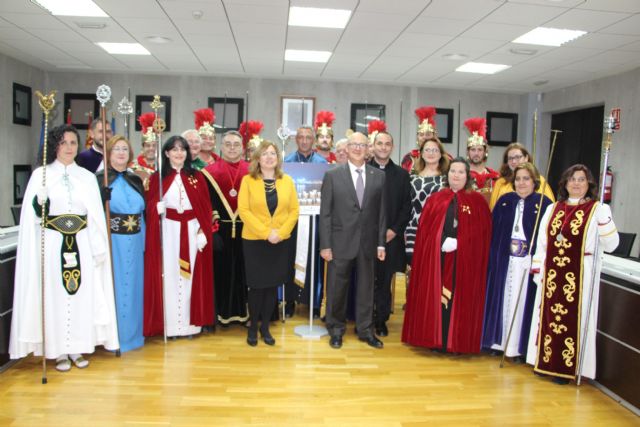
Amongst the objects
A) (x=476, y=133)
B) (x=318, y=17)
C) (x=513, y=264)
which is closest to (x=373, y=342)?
(x=513, y=264)

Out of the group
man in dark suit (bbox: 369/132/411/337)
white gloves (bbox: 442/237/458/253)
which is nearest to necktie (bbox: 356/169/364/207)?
man in dark suit (bbox: 369/132/411/337)

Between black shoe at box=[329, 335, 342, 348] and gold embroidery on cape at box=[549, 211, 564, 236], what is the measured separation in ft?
6.03

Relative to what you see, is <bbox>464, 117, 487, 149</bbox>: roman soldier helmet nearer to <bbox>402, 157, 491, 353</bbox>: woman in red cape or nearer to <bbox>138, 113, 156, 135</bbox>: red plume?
<bbox>402, 157, 491, 353</bbox>: woman in red cape

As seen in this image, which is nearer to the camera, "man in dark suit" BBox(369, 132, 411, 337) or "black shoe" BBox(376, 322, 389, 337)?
"man in dark suit" BBox(369, 132, 411, 337)

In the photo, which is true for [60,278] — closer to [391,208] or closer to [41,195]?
[41,195]

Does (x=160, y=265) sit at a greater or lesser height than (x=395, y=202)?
lesser

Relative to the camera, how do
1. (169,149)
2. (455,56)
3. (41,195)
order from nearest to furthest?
(41,195)
(169,149)
(455,56)

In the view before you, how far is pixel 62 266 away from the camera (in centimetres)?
341

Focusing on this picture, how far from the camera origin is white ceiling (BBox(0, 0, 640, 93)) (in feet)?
18.2

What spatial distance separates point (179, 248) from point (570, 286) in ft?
9.76

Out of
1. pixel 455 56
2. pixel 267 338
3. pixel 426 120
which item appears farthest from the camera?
pixel 455 56

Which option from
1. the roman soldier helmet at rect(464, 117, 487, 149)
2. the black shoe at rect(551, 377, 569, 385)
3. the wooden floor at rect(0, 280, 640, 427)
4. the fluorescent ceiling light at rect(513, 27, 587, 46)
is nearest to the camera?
the wooden floor at rect(0, 280, 640, 427)

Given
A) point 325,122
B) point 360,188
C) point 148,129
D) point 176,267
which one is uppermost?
point 325,122

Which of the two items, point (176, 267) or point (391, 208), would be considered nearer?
point (176, 267)
